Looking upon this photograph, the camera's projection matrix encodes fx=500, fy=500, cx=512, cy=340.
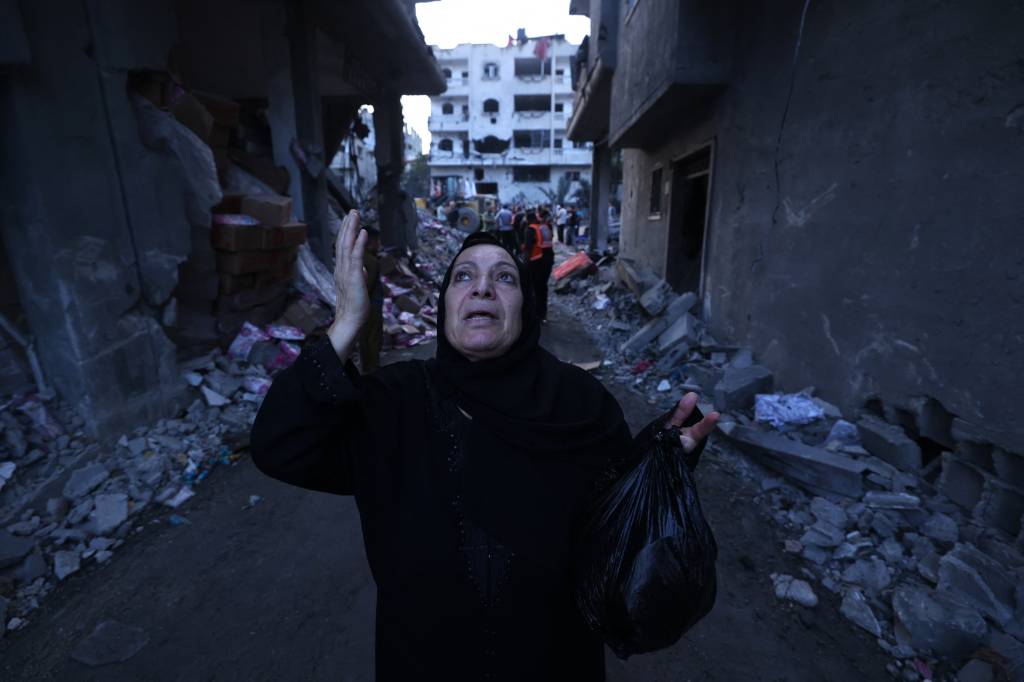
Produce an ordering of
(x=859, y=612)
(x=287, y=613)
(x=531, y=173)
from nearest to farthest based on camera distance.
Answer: (x=859, y=612) → (x=287, y=613) → (x=531, y=173)

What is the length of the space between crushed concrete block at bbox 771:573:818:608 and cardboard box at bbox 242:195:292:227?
540 cm

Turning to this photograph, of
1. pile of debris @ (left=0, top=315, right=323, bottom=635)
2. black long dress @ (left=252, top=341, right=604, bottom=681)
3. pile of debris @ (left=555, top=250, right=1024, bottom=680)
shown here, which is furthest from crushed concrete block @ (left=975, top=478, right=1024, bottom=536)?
pile of debris @ (left=0, top=315, right=323, bottom=635)

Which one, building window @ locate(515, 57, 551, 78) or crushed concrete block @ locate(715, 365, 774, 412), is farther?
building window @ locate(515, 57, 551, 78)

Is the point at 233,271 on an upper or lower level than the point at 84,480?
upper

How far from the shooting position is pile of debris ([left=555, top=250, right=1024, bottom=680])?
216cm

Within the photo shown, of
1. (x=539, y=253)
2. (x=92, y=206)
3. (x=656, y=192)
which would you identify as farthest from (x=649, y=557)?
(x=656, y=192)

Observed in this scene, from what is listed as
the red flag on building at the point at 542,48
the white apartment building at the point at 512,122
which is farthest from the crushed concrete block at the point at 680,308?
the red flag on building at the point at 542,48

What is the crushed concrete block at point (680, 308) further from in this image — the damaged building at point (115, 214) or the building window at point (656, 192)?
the damaged building at point (115, 214)

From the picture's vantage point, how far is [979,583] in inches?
89.5

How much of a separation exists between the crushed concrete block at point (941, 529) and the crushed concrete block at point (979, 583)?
178mm

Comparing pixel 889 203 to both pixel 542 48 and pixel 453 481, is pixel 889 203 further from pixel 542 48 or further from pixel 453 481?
pixel 542 48

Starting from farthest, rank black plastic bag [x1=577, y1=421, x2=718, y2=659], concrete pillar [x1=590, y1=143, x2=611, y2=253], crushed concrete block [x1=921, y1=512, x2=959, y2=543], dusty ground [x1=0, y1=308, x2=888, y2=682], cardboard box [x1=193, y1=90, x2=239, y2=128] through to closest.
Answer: concrete pillar [x1=590, y1=143, x2=611, y2=253] → cardboard box [x1=193, y1=90, x2=239, y2=128] → crushed concrete block [x1=921, y1=512, x2=959, y2=543] → dusty ground [x1=0, y1=308, x2=888, y2=682] → black plastic bag [x1=577, y1=421, x2=718, y2=659]

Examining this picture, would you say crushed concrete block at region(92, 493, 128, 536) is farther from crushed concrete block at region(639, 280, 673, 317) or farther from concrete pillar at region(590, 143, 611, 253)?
concrete pillar at region(590, 143, 611, 253)

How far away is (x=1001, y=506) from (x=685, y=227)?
6477mm
